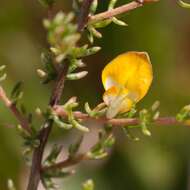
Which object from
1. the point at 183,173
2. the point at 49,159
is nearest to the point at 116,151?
the point at 183,173

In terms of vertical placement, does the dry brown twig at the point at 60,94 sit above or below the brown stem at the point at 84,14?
below

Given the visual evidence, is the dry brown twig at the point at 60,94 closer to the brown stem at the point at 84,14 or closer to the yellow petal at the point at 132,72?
the brown stem at the point at 84,14

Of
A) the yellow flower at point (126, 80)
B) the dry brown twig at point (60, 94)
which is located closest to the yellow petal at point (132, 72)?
the yellow flower at point (126, 80)

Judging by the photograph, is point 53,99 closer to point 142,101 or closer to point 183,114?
point 183,114

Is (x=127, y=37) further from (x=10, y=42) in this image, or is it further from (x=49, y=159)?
(x=49, y=159)

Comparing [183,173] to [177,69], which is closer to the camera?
[183,173]

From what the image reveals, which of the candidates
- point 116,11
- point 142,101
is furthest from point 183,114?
point 142,101

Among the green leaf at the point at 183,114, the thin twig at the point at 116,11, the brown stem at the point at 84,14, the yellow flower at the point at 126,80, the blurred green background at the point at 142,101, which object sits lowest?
the blurred green background at the point at 142,101
